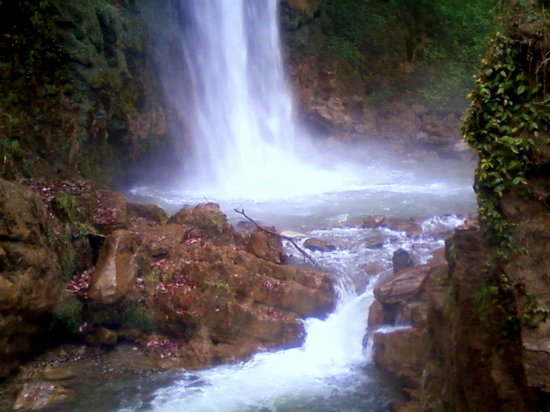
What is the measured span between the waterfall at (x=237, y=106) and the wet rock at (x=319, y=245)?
5648 millimetres

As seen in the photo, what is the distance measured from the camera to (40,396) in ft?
24.9

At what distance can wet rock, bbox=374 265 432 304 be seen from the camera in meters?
8.91

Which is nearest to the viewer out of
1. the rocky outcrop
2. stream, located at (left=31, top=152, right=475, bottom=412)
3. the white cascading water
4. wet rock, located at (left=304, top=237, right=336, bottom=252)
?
stream, located at (left=31, top=152, right=475, bottom=412)

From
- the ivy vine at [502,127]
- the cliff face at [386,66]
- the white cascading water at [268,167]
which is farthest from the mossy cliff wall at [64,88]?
the cliff face at [386,66]

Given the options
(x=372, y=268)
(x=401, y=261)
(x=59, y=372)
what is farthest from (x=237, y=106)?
(x=59, y=372)

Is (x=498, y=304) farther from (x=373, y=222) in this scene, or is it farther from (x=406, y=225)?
(x=373, y=222)

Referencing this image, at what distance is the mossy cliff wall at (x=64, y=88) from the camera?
1156 cm

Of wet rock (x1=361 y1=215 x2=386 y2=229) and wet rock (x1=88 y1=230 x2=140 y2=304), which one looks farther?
wet rock (x1=361 y1=215 x2=386 y2=229)

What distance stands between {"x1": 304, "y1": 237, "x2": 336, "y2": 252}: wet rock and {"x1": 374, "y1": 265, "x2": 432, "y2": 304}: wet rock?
9.25ft

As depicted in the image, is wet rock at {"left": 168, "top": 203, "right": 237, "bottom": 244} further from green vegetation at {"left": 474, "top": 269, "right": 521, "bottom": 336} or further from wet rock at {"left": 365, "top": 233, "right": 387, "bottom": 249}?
green vegetation at {"left": 474, "top": 269, "right": 521, "bottom": 336}

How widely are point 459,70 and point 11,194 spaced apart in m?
20.8

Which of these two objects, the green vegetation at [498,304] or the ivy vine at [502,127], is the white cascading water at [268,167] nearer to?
the green vegetation at [498,304]

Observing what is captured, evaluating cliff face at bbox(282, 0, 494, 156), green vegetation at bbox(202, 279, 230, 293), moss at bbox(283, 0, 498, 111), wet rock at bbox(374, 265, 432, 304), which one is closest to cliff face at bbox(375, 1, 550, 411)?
wet rock at bbox(374, 265, 432, 304)

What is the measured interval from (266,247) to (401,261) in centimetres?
240
